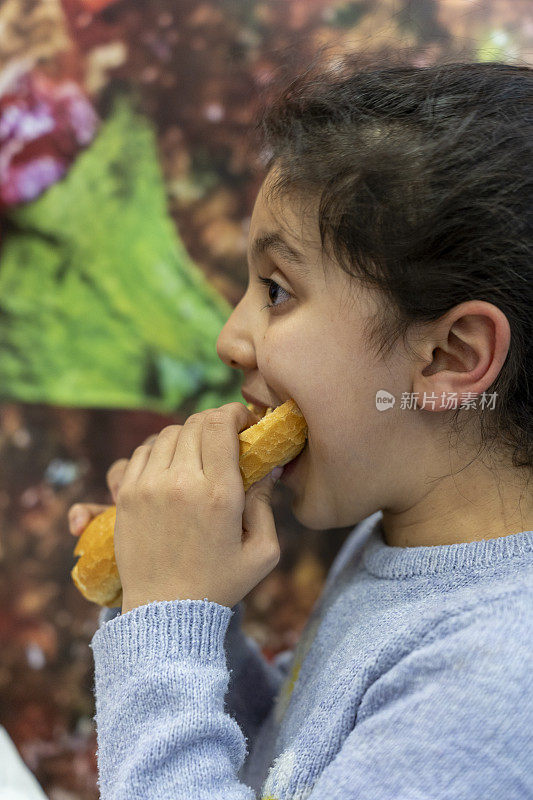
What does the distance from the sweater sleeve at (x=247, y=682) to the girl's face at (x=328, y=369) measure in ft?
0.93

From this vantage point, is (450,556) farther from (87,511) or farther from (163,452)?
(87,511)

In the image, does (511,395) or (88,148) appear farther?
(88,148)

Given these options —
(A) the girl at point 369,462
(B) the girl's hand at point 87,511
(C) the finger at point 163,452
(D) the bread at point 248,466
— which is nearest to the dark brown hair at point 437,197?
(A) the girl at point 369,462

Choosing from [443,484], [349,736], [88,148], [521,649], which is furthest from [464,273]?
[88,148]

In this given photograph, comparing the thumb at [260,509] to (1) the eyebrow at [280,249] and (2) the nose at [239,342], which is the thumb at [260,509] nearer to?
(2) the nose at [239,342]

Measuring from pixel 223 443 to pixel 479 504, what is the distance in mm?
293

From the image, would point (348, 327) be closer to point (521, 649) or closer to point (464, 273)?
point (464, 273)

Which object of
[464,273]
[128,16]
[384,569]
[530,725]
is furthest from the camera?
[128,16]

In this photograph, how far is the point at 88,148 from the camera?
1.12 meters

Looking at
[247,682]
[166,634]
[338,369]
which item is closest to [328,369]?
[338,369]

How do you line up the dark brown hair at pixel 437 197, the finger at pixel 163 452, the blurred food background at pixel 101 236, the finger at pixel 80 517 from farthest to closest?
the blurred food background at pixel 101 236 → the finger at pixel 80 517 → the finger at pixel 163 452 → the dark brown hair at pixel 437 197

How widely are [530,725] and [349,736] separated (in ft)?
0.53

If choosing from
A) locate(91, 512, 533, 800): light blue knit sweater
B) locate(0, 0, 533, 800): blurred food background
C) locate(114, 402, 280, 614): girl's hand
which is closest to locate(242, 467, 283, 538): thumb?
locate(114, 402, 280, 614): girl's hand

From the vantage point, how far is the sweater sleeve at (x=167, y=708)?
23.7 inches
